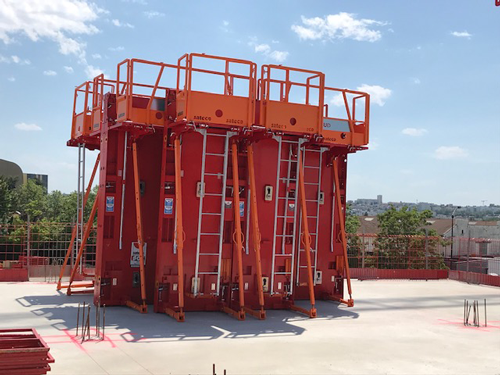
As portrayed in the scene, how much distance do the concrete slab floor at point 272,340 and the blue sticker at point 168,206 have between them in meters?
2.93

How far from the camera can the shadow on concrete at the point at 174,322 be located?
14.6 m

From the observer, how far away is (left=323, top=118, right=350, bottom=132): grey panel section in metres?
20.0

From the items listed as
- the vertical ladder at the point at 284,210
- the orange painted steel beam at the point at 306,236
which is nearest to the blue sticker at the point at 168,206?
the vertical ladder at the point at 284,210

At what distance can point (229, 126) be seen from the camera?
1730 cm

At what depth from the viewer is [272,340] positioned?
47.4 feet

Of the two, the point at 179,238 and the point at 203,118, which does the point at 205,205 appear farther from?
the point at 203,118

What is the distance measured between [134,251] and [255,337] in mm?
5373

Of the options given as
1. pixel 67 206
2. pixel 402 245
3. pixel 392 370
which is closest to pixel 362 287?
pixel 392 370

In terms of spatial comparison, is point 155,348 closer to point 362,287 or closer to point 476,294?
point 362,287

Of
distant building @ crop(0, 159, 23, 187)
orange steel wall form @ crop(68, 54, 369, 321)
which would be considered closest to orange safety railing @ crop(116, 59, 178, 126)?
orange steel wall form @ crop(68, 54, 369, 321)

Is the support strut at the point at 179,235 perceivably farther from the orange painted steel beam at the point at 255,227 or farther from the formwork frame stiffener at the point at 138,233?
the orange painted steel beam at the point at 255,227

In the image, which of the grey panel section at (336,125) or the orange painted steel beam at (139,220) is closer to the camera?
the orange painted steel beam at (139,220)

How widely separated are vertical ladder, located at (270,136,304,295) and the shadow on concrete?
3.63 ft

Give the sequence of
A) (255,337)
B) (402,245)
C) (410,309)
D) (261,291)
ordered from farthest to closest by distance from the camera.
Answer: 1. (402,245)
2. (410,309)
3. (261,291)
4. (255,337)
